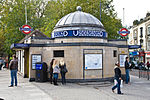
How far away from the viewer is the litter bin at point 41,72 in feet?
47.8

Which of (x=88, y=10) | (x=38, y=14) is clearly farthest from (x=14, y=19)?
(x=88, y=10)

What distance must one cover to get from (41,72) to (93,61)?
3.67m

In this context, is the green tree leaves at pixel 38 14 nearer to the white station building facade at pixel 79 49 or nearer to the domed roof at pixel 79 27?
the domed roof at pixel 79 27

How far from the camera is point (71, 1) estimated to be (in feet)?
103

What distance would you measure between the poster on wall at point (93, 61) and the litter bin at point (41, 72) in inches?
115

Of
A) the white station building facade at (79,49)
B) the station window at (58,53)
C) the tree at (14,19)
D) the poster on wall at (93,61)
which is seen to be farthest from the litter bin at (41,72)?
the tree at (14,19)

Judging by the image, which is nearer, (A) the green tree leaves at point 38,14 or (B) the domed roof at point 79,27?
(B) the domed roof at point 79,27

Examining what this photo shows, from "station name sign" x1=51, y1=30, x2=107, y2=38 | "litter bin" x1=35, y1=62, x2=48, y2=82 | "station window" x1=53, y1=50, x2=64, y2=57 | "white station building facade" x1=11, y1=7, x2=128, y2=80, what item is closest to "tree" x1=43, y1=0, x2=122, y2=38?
"white station building facade" x1=11, y1=7, x2=128, y2=80

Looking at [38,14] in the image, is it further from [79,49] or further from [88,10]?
[79,49]

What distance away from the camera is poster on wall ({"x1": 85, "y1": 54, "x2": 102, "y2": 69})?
14570mm

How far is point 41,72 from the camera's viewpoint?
14594 millimetres

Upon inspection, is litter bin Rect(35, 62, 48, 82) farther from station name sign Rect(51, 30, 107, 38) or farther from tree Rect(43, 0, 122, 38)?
tree Rect(43, 0, 122, 38)

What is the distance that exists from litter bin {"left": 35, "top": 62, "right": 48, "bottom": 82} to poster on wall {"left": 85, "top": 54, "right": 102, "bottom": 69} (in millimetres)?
2916

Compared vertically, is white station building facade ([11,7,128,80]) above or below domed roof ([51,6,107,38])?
below
